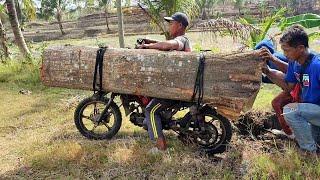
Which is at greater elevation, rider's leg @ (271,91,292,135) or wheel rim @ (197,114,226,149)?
rider's leg @ (271,91,292,135)

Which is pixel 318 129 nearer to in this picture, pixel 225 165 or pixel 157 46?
pixel 225 165

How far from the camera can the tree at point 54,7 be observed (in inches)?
1654

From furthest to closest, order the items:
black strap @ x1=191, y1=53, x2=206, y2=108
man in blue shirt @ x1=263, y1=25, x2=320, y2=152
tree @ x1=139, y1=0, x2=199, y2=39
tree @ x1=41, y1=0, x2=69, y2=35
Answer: tree @ x1=41, y1=0, x2=69, y2=35 < tree @ x1=139, y1=0, x2=199, y2=39 < black strap @ x1=191, y1=53, x2=206, y2=108 < man in blue shirt @ x1=263, y1=25, x2=320, y2=152

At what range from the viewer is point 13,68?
1162cm

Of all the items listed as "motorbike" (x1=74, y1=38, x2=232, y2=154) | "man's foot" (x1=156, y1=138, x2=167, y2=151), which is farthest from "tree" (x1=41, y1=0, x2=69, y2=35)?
"man's foot" (x1=156, y1=138, x2=167, y2=151)

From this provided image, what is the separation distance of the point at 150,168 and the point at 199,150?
2.25 feet

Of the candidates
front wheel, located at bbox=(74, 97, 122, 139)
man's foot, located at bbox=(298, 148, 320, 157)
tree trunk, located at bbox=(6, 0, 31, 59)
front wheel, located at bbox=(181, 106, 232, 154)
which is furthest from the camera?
tree trunk, located at bbox=(6, 0, 31, 59)

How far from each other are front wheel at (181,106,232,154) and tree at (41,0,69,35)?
37849 millimetres

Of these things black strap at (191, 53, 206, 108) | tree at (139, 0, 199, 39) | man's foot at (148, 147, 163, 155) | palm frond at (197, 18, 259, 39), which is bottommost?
man's foot at (148, 147, 163, 155)

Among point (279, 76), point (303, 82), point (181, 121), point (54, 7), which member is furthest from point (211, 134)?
point (54, 7)

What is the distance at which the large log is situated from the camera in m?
4.65

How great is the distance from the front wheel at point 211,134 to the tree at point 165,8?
5320 mm

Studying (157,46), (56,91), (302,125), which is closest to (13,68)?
(56,91)

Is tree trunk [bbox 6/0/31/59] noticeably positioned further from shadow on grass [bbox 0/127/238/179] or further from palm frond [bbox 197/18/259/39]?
shadow on grass [bbox 0/127/238/179]
